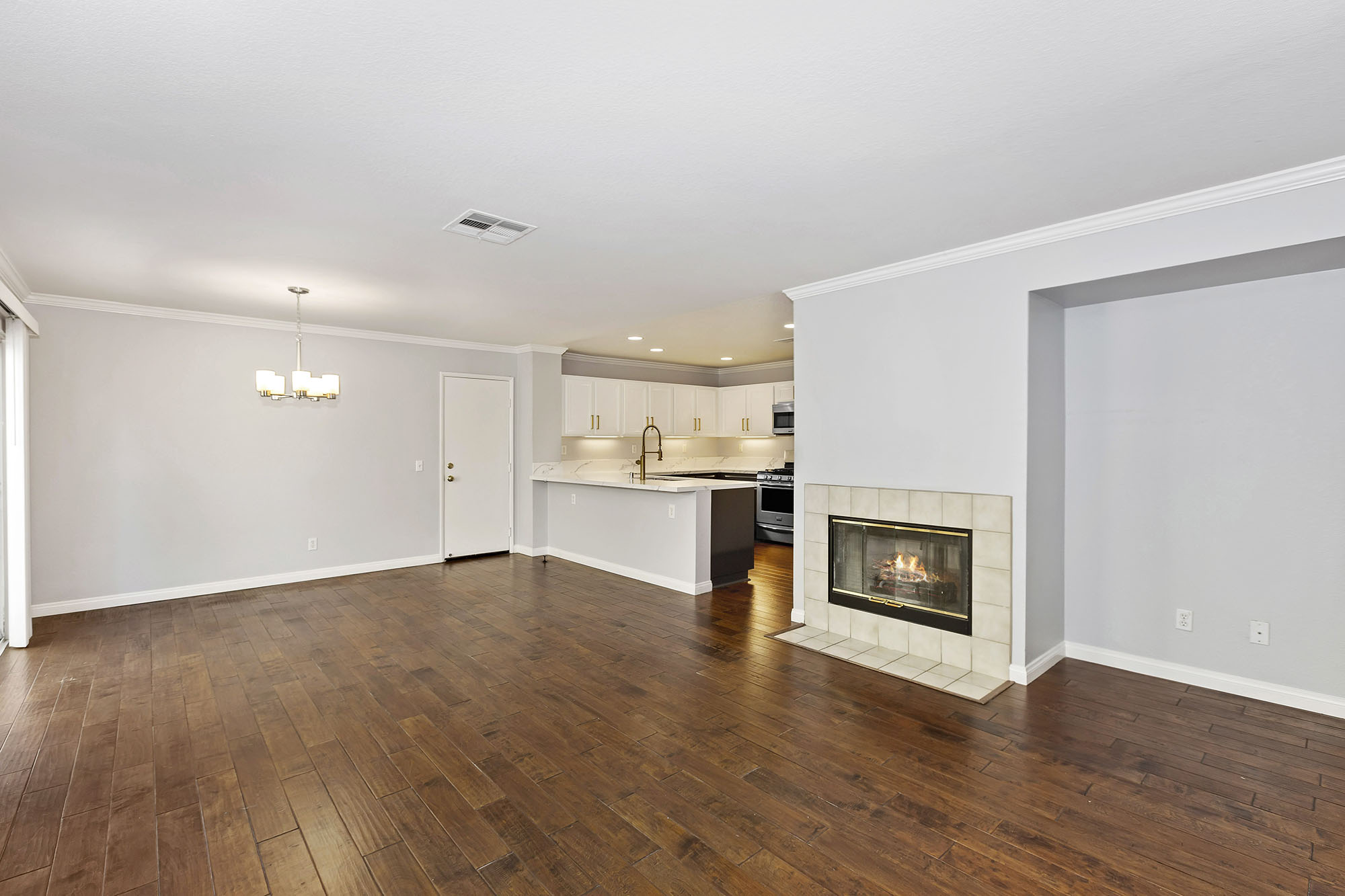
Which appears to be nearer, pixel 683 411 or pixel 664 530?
pixel 664 530

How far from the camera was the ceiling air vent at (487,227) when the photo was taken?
3168 millimetres

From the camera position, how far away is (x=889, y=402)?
408cm

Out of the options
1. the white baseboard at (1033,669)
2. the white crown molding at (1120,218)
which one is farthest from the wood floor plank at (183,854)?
the white crown molding at (1120,218)

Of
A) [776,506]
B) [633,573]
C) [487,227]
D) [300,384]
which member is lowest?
[633,573]

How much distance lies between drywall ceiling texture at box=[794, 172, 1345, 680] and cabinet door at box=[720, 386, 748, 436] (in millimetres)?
4619

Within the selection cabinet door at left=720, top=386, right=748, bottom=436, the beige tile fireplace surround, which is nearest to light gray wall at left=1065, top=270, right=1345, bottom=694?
the beige tile fireplace surround

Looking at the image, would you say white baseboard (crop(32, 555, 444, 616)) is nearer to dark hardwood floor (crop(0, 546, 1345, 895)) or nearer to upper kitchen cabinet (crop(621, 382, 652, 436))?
dark hardwood floor (crop(0, 546, 1345, 895))

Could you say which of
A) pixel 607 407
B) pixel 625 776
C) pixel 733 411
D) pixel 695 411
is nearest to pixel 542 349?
pixel 607 407

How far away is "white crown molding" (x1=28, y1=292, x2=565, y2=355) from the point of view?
4.98 meters

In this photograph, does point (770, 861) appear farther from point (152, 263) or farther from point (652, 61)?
point (152, 263)

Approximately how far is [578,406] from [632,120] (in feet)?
19.7

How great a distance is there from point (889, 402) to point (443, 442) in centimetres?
490

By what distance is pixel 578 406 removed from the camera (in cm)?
810

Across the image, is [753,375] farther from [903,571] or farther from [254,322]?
[254,322]
